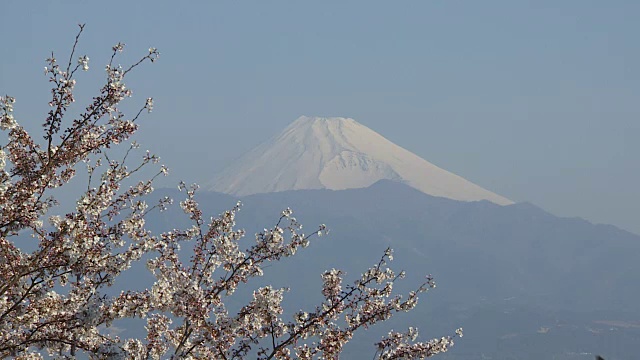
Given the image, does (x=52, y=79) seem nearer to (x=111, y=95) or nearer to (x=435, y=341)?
(x=111, y=95)

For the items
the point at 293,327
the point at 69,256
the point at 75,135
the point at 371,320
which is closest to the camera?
the point at 69,256

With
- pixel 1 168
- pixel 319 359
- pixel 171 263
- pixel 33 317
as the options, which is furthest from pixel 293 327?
pixel 1 168

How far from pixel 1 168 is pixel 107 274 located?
73.6 inches

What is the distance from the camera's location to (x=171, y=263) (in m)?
12.9

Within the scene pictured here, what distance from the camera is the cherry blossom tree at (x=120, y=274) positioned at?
1011 cm

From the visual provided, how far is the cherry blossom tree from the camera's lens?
10.1 m

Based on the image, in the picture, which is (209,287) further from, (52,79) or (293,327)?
(52,79)

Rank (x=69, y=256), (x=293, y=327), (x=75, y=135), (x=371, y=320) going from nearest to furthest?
(x=69, y=256) → (x=75, y=135) → (x=293, y=327) → (x=371, y=320)

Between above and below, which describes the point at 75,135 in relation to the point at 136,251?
above

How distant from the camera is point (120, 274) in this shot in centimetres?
1095

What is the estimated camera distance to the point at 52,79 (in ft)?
34.4

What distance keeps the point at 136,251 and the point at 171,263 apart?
1.50 metres

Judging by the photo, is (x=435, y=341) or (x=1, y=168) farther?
(x=435, y=341)

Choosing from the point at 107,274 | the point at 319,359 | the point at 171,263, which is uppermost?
the point at 171,263
